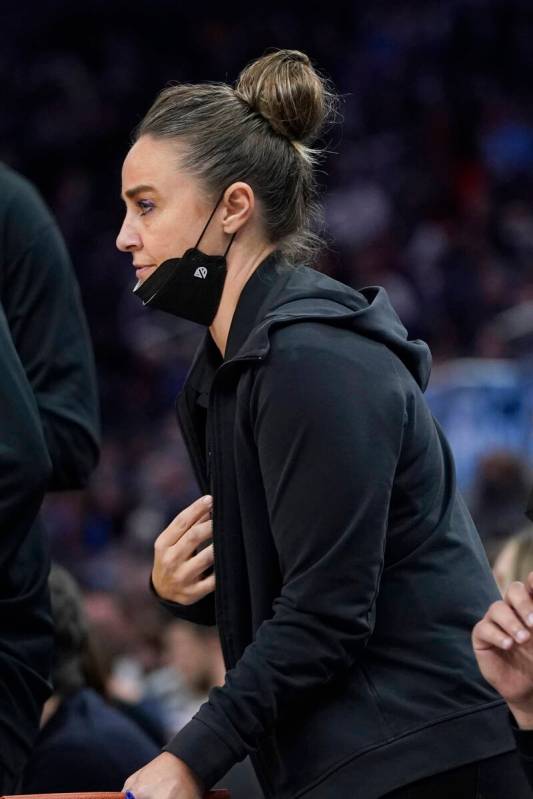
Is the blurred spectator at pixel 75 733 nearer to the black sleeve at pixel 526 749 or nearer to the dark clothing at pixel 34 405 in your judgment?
the dark clothing at pixel 34 405

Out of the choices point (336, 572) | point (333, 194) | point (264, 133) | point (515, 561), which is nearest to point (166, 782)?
point (336, 572)

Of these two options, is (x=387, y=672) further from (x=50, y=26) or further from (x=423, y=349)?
(x=50, y=26)

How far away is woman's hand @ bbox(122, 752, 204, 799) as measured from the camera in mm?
1864

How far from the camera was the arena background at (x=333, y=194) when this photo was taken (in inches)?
282

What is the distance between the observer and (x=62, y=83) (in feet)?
34.7

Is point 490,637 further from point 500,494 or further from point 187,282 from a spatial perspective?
point 500,494

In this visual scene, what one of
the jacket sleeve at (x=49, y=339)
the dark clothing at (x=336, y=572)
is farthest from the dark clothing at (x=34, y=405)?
the dark clothing at (x=336, y=572)

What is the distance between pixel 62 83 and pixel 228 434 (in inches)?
350

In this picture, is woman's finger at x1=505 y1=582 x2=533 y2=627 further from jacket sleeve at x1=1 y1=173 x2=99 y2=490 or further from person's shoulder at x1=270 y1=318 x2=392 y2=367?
jacket sleeve at x1=1 y1=173 x2=99 y2=490

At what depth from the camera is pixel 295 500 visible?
195cm

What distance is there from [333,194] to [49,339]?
269 inches

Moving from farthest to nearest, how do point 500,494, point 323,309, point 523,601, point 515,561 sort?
1. point 500,494
2. point 515,561
3. point 323,309
4. point 523,601

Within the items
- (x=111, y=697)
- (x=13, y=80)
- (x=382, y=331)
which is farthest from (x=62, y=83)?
(x=382, y=331)

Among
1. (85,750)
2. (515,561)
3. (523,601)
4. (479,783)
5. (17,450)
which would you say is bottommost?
(85,750)
